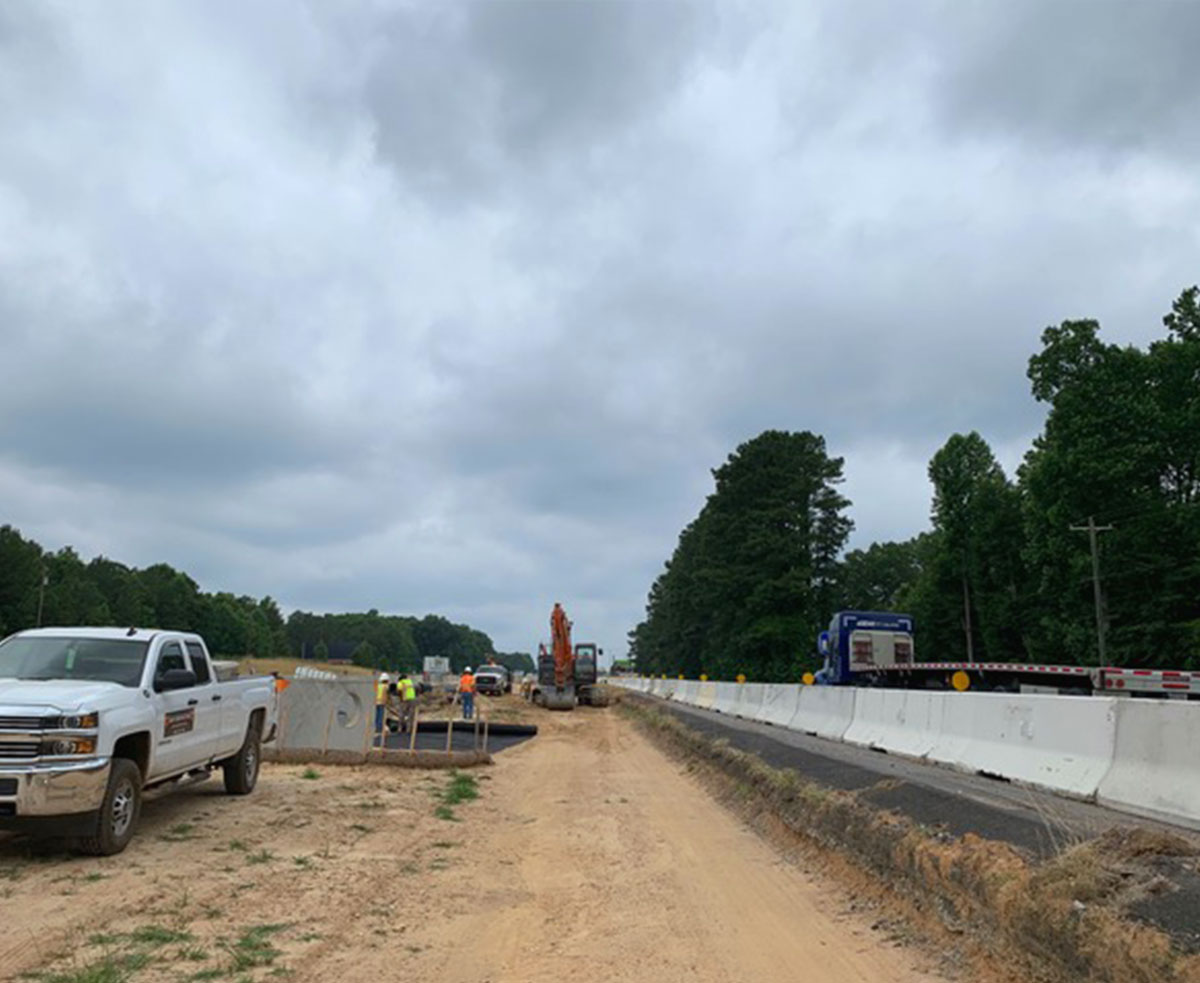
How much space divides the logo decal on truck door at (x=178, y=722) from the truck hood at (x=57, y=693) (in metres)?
0.77

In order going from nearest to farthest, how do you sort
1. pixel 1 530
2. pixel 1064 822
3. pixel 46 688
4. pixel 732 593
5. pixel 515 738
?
pixel 1064 822
pixel 46 688
pixel 515 738
pixel 732 593
pixel 1 530

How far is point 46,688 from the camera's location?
9.15m

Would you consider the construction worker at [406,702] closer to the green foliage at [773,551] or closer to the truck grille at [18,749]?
the truck grille at [18,749]

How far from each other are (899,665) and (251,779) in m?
23.3

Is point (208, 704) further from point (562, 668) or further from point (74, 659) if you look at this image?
point (562, 668)

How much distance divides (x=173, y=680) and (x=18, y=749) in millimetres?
1901

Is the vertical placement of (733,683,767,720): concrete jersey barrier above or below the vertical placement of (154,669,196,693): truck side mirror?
below

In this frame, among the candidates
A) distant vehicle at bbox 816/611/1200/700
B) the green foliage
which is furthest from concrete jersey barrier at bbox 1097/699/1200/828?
the green foliage

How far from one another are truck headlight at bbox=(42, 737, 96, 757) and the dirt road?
101 cm

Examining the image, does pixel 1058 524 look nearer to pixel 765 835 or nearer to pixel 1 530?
pixel 765 835

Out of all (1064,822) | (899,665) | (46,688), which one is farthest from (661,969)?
(899,665)

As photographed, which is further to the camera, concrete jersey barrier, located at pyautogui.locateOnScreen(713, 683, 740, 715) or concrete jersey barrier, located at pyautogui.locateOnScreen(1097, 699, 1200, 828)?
concrete jersey barrier, located at pyautogui.locateOnScreen(713, 683, 740, 715)

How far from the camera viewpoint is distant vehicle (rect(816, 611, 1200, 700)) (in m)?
20.2

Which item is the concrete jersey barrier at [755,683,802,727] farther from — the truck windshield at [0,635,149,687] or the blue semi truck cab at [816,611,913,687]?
the truck windshield at [0,635,149,687]
